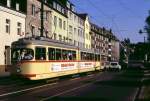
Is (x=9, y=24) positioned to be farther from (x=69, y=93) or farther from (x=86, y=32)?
(x=86, y=32)

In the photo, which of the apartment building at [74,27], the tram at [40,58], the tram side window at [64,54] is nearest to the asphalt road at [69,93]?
the tram at [40,58]

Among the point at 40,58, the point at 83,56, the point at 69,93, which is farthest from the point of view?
the point at 83,56

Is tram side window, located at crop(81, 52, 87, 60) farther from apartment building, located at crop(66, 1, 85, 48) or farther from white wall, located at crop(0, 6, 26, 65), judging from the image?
apartment building, located at crop(66, 1, 85, 48)

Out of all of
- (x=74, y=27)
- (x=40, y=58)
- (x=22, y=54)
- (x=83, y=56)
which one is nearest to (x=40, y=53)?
(x=40, y=58)

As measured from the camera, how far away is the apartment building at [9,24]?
1813 inches

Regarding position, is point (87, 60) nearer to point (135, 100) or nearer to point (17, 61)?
point (17, 61)

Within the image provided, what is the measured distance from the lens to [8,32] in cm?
4834

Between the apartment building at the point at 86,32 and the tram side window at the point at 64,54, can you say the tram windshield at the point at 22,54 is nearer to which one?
the tram side window at the point at 64,54

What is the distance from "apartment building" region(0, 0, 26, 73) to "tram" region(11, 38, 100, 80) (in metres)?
12.0

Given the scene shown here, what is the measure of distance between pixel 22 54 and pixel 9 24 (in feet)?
72.5

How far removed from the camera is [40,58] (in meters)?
27.9

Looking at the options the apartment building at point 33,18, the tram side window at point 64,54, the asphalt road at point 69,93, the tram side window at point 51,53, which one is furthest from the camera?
the apartment building at point 33,18

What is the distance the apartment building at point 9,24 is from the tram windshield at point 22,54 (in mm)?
16610

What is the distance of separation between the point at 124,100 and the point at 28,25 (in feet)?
120
